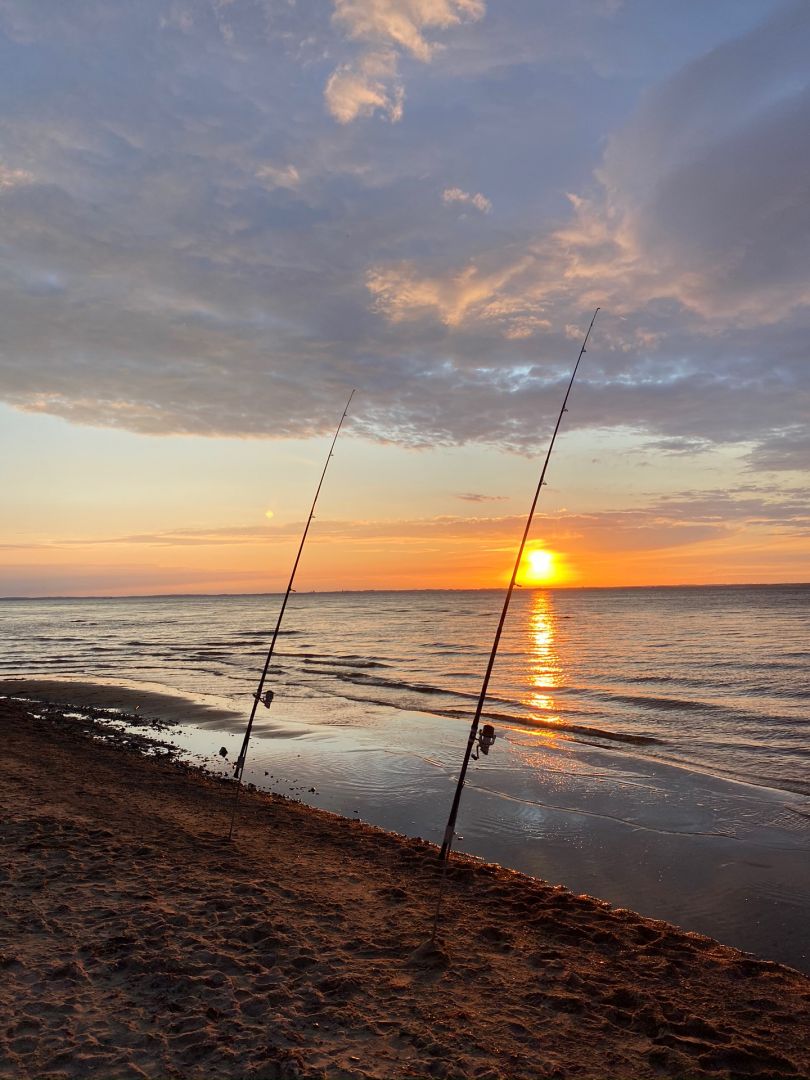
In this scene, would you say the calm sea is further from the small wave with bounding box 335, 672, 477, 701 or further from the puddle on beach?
the puddle on beach

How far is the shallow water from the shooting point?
842 cm

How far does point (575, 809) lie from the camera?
1109cm

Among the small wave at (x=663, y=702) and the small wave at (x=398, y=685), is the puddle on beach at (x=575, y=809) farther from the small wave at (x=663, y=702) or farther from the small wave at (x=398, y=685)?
the small wave at (x=663, y=702)

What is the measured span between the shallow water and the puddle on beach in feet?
0.13

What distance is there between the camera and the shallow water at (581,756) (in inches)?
332

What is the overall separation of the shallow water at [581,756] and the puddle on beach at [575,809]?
0.13 ft

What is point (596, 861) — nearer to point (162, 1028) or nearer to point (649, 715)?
point (162, 1028)

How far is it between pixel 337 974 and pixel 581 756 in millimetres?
11382

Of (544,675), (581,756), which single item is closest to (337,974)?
(581,756)

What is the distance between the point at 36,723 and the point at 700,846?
15275mm

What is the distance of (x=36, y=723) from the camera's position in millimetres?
16359

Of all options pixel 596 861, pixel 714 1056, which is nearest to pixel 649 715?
pixel 596 861

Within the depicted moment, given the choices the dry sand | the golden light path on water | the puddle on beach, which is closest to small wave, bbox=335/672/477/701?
the golden light path on water

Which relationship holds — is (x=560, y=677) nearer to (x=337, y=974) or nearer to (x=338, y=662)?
(x=338, y=662)
